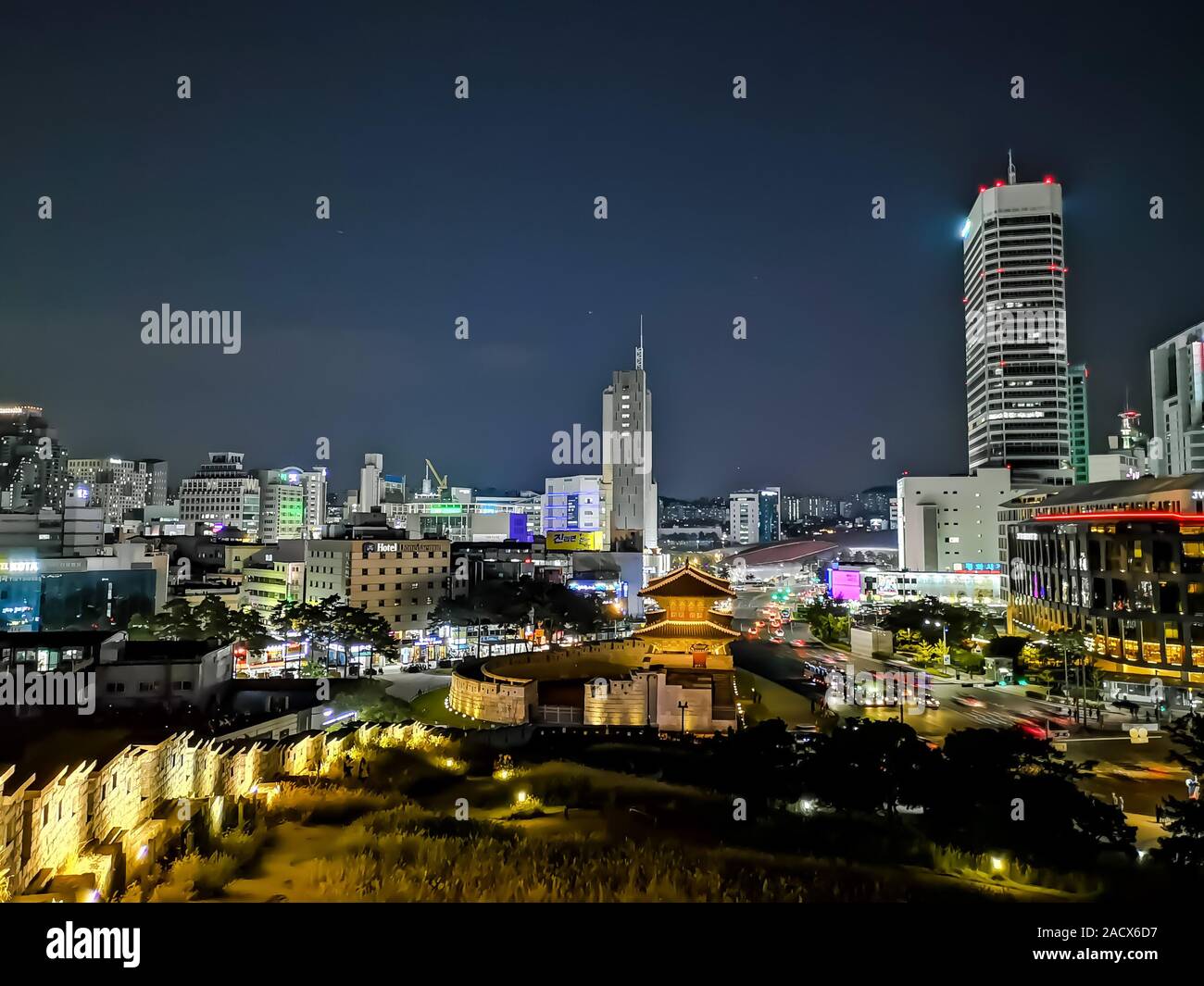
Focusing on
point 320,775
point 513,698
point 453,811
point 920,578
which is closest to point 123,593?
point 513,698

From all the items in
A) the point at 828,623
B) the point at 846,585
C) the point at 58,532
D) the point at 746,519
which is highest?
the point at 746,519

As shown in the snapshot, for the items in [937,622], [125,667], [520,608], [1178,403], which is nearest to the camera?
[125,667]

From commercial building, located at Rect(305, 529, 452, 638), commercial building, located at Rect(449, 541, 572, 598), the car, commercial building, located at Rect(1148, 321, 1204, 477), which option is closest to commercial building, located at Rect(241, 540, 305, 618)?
commercial building, located at Rect(305, 529, 452, 638)

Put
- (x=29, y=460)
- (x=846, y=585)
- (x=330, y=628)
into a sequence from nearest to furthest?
(x=330, y=628) → (x=846, y=585) → (x=29, y=460)

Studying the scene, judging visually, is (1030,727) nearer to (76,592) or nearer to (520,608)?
(520,608)

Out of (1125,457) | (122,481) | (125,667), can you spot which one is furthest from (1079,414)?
(122,481)

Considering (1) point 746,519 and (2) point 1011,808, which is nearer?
(2) point 1011,808

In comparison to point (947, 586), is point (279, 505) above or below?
above
